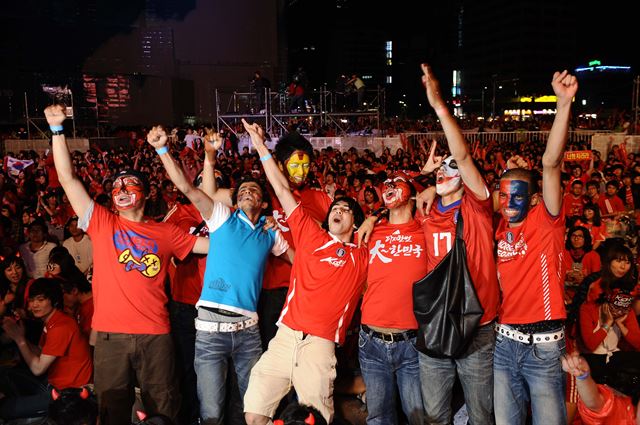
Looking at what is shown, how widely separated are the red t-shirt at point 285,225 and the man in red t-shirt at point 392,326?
96 centimetres

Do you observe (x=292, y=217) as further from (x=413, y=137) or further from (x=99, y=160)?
(x=413, y=137)

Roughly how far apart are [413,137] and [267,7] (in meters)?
21.1

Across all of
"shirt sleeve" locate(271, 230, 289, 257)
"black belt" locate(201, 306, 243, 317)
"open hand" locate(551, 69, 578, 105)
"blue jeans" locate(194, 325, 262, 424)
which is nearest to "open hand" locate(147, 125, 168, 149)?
"shirt sleeve" locate(271, 230, 289, 257)

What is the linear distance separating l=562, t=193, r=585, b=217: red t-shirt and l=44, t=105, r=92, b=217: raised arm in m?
6.56

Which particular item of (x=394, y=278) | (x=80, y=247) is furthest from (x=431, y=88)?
(x=80, y=247)

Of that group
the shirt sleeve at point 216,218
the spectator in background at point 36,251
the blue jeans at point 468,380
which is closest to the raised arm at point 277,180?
the shirt sleeve at point 216,218

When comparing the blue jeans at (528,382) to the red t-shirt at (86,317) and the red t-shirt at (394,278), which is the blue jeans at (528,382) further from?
the red t-shirt at (86,317)

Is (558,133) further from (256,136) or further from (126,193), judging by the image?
(126,193)

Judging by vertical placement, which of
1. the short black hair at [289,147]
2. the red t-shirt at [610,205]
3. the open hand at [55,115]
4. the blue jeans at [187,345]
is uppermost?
the open hand at [55,115]

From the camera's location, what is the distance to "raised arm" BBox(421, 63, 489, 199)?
332 centimetres

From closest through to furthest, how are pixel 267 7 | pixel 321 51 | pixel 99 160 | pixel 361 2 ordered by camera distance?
pixel 99 160 < pixel 267 7 < pixel 321 51 < pixel 361 2

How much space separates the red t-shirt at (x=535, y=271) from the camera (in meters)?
3.41

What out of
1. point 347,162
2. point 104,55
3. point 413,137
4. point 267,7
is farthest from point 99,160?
point 267,7

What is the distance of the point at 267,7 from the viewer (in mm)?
36719
